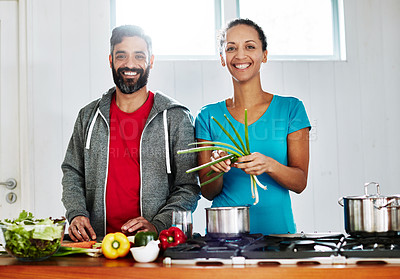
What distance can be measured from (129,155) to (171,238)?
75cm

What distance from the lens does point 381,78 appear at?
310 centimetres

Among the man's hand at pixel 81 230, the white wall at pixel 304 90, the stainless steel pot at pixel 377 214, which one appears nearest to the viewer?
the stainless steel pot at pixel 377 214

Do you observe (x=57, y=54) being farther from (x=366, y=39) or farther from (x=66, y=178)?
(x=366, y=39)

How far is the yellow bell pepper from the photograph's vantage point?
146 centimetres

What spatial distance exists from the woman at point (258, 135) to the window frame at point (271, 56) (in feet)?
3.04

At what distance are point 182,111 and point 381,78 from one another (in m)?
1.56

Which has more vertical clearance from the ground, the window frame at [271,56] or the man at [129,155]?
the window frame at [271,56]

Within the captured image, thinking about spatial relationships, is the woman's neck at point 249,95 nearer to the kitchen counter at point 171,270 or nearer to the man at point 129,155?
the man at point 129,155

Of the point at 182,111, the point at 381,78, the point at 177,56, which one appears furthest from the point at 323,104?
the point at 182,111

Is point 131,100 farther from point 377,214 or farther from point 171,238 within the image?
point 377,214

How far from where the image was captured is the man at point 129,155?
7.02 ft

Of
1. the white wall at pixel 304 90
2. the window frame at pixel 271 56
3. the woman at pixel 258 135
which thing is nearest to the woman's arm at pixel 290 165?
the woman at pixel 258 135

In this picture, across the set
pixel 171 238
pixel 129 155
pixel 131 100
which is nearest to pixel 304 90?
pixel 131 100

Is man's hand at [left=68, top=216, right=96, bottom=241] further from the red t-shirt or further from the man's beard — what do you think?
the man's beard
